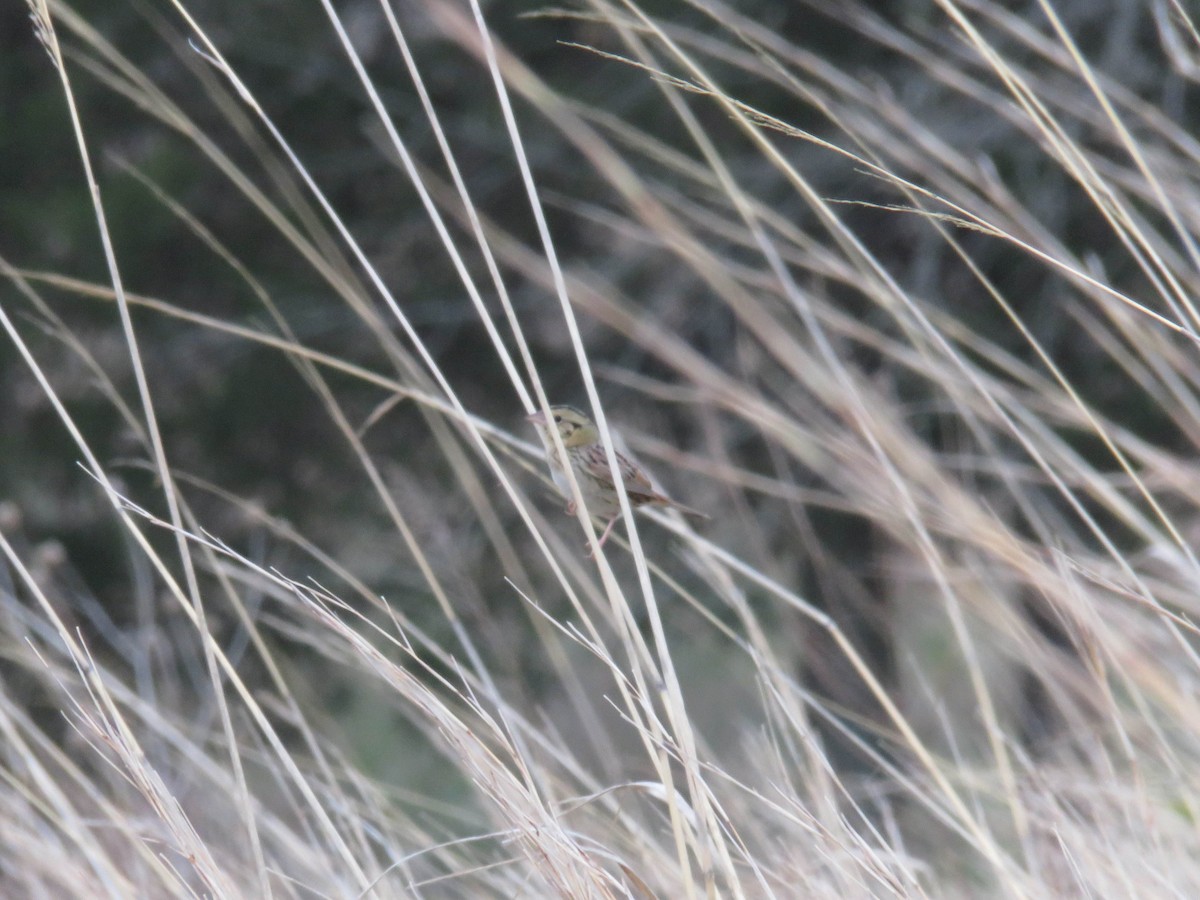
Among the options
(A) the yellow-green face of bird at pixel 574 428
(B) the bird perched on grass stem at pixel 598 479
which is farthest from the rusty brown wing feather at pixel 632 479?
(A) the yellow-green face of bird at pixel 574 428

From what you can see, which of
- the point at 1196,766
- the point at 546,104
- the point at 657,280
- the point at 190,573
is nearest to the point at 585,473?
the point at 546,104

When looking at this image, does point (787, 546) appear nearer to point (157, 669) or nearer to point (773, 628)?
point (773, 628)

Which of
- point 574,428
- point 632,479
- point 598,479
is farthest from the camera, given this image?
point 574,428

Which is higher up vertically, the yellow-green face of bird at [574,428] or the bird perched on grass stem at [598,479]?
the bird perched on grass stem at [598,479]

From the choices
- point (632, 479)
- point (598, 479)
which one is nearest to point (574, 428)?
point (598, 479)

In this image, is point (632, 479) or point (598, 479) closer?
point (632, 479)

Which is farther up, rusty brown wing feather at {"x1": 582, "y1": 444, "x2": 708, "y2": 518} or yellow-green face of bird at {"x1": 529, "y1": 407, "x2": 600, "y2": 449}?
rusty brown wing feather at {"x1": 582, "y1": 444, "x2": 708, "y2": 518}

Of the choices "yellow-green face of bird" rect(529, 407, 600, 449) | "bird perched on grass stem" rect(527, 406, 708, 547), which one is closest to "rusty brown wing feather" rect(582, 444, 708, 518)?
"bird perched on grass stem" rect(527, 406, 708, 547)

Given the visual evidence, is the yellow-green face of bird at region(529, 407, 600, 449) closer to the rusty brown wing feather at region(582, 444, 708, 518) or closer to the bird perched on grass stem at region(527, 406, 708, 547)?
the bird perched on grass stem at region(527, 406, 708, 547)

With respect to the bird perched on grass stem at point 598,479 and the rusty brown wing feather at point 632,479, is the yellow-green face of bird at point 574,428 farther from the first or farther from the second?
the rusty brown wing feather at point 632,479

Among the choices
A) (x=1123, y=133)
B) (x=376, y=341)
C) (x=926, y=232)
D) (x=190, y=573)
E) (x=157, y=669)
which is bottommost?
(x=157, y=669)

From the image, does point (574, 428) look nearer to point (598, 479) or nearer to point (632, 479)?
point (598, 479)
